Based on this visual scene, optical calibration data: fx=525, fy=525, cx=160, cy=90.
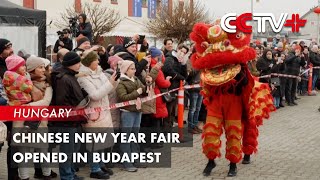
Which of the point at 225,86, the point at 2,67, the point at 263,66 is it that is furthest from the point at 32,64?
the point at 263,66

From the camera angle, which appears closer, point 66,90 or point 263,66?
point 66,90

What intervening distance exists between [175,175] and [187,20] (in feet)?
78.4

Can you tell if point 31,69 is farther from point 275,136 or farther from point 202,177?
point 275,136

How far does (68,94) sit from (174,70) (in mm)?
3637

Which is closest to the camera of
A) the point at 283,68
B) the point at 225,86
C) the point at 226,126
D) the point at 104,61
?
the point at 225,86

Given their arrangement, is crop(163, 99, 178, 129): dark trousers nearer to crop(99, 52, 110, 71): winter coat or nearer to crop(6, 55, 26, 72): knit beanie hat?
crop(99, 52, 110, 71): winter coat

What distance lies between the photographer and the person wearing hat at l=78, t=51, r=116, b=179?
6.70 m

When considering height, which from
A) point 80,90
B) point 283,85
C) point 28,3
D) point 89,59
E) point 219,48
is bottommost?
point 283,85

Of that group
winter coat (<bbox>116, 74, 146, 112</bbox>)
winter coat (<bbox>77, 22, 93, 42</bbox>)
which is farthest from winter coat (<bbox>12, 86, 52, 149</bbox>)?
A: winter coat (<bbox>77, 22, 93, 42</bbox>)

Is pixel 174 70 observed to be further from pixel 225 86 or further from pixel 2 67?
pixel 2 67

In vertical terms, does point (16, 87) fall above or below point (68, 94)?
above

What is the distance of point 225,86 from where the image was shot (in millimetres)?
7102

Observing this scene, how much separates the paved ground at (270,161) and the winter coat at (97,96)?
709mm

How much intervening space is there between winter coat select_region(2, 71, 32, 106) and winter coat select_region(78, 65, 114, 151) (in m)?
0.76
